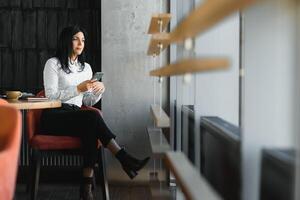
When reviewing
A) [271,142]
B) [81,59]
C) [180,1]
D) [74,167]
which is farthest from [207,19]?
[74,167]

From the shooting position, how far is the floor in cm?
442

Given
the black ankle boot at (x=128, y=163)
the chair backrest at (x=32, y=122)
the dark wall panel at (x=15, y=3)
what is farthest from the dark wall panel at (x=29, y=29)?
the black ankle boot at (x=128, y=163)

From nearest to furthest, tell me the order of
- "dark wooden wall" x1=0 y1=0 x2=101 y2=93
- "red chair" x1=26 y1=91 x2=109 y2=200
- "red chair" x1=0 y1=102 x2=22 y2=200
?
"red chair" x1=0 y1=102 x2=22 y2=200 < "red chair" x1=26 y1=91 x2=109 y2=200 < "dark wooden wall" x1=0 y1=0 x2=101 y2=93

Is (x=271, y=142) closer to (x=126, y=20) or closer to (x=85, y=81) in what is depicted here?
(x=85, y=81)

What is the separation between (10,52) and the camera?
205 inches

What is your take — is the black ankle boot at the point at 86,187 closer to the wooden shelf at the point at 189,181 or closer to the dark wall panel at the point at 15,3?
the wooden shelf at the point at 189,181

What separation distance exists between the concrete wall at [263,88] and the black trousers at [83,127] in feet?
7.33

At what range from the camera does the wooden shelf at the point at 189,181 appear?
5.66ft

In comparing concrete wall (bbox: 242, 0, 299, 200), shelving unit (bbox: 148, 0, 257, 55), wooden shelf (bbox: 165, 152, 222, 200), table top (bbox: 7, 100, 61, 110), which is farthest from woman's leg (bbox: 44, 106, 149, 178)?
shelving unit (bbox: 148, 0, 257, 55)

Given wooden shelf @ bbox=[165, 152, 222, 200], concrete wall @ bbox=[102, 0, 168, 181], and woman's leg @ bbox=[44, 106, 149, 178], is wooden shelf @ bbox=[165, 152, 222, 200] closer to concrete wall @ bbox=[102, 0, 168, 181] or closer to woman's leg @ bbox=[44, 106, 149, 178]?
woman's leg @ bbox=[44, 106, 149, 178]

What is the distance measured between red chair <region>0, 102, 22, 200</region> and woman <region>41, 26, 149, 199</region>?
1.35 m

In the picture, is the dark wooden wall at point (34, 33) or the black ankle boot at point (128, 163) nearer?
the black ankle boot at point (128, 163)

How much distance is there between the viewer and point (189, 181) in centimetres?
194

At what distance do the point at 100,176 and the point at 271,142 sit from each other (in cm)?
239
